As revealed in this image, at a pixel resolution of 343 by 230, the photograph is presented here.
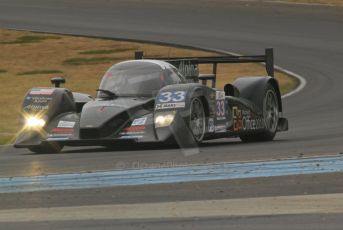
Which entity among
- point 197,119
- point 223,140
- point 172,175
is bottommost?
point 223,140

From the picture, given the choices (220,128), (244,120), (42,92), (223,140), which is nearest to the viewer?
(220,128)

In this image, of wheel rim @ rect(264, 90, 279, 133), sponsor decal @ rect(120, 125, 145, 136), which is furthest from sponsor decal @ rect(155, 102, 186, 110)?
wheel rim @ rect(264, 90, 279, 133)

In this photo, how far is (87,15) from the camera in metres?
37.8

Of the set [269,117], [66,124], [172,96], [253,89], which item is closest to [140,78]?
[172,96]

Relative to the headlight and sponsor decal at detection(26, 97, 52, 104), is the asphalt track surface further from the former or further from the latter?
sponsor decal at detection(26, 97, 52, 104)

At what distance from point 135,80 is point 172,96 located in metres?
1.12

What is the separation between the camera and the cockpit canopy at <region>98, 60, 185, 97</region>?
496 inches

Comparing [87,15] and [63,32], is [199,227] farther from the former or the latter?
[87,15]

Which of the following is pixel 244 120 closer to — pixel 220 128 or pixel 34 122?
pixel 220 128

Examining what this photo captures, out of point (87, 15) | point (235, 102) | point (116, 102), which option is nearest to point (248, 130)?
point (235, 102)

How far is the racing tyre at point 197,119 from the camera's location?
11867 mm

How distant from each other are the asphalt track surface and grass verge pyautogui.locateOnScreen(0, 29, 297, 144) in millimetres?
1116

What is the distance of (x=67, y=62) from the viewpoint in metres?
29.8

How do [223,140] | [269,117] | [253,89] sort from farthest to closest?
[223,140] < [269,117] < [253,89]
